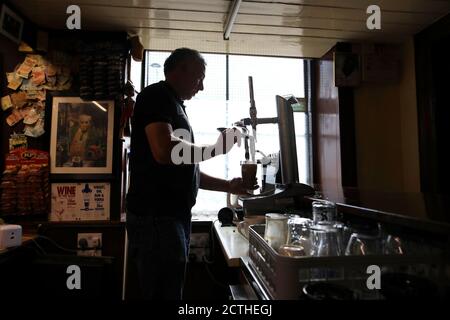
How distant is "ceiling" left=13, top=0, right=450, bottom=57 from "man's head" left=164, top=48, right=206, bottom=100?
0.68 metres

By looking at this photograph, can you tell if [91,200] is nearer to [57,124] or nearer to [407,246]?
[57,124]

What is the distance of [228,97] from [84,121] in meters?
1.17

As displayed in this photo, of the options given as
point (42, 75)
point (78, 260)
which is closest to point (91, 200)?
point (78, 260)

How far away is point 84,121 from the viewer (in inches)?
79.2

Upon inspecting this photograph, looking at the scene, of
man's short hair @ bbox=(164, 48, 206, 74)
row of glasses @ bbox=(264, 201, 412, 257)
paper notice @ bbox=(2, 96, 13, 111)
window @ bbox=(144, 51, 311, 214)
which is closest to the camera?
row of glasses @ bbox=(264, 201, 412, 257)

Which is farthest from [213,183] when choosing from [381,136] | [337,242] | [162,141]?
[381,136]

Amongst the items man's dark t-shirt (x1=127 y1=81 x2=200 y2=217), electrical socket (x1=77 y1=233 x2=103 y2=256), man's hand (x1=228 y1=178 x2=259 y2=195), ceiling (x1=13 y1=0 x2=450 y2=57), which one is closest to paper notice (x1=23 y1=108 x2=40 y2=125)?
ceiling (x1=13 y1=0 x2=450 y2=57)

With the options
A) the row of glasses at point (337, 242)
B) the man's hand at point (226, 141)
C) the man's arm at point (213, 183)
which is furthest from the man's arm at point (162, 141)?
the row of glasses at point (337, 242)

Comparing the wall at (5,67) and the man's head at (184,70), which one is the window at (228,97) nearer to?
the wall at (5,67)

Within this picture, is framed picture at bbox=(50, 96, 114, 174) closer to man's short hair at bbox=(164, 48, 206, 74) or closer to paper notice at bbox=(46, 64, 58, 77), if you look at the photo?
paper notice at bbox=(46, 64, 58, 77)

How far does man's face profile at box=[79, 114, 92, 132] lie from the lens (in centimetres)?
201

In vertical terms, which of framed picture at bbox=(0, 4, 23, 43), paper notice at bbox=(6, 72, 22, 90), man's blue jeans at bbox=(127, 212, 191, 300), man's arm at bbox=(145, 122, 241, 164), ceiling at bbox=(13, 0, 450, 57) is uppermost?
ceiling at bbox=(13, 0, 450, 57)

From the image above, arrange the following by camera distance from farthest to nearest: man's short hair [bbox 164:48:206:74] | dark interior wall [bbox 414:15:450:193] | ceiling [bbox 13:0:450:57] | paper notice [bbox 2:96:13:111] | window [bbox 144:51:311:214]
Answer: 1. window [bbox 144:51:311:214]
2. dark interior wall [bbox 414:15:450:193]
3. paper notice [bbox 2:96:13:111]
4. ceiling [bbox 13:0:450:57]
5. man's short hair [bbox 164:48:206:74]

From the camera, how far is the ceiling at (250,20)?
1.76 m
